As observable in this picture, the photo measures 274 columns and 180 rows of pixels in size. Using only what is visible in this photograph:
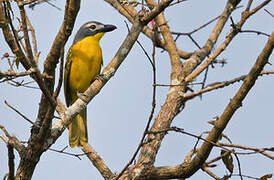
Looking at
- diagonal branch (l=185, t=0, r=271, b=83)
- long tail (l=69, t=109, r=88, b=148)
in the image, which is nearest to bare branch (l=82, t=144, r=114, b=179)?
long tail (l=69, t=109, r=88, b=148)

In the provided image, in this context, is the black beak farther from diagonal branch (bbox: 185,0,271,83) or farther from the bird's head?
diagonal branch (bbox: 185,0,271,83)

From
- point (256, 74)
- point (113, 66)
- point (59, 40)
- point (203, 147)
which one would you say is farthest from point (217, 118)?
point (59, 40)

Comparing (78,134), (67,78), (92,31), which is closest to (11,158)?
(78,134)

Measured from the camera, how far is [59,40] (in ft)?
11.0

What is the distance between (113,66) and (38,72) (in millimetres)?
1238

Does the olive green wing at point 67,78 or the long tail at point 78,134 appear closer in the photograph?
the long tail at point 78,134

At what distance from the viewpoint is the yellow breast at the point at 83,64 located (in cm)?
621

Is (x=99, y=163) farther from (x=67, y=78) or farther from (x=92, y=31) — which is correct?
(x=92, y=31)

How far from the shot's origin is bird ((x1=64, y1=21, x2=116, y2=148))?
6.20 m

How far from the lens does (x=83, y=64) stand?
20.3 ft

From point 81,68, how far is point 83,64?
67 mm

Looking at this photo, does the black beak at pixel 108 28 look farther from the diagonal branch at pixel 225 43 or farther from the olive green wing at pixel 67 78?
the diagonal branch at pixel 225 43

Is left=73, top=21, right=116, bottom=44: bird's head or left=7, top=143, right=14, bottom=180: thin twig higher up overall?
left=73, top=21, right=116, bottom=44: bird's head

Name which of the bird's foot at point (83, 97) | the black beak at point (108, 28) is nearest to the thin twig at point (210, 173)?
the bird's foot at point (83, 97)
